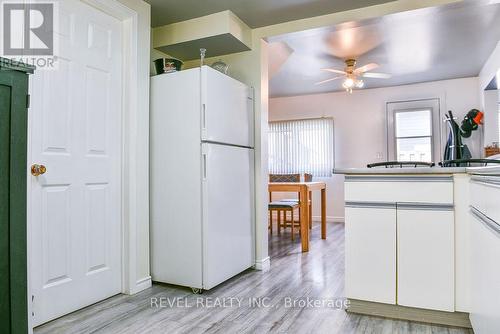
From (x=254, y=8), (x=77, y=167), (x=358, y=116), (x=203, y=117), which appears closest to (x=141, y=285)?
(x=77, y=167)

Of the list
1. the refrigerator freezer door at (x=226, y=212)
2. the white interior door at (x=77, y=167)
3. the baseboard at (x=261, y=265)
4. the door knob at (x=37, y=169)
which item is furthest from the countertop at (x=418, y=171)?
the door knob at (x=37, y=169)

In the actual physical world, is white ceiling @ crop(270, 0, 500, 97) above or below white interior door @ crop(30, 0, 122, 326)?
above

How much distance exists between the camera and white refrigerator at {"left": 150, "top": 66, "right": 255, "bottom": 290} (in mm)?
2615

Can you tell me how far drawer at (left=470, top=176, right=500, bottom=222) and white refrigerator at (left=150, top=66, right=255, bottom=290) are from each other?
5.51 feet

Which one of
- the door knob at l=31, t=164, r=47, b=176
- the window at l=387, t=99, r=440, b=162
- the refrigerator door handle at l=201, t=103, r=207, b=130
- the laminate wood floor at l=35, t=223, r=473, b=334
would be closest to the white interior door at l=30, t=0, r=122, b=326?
the door knob at l=31, t=164, r=47, b=176

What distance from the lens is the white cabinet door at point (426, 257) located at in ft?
6.52

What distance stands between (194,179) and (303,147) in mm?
4348

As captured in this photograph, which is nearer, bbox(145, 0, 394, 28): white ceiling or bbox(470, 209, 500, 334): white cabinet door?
bbox(470, 209, 500, 334): white cabinet door

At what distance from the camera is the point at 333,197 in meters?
6.45

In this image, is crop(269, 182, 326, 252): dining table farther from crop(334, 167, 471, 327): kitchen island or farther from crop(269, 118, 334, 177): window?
crop(269, 118, 334, 177): window

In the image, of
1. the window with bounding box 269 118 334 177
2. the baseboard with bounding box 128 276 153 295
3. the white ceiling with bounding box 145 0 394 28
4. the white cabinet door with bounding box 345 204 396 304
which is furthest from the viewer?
the window with bounding box 269 118 334 177

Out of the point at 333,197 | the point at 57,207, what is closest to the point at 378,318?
the point at 57,207

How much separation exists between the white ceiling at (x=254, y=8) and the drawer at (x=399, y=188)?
152 cm

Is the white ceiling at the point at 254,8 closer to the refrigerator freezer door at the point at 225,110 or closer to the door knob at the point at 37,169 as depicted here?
the refrigerator freezer door at the point at 225,110
